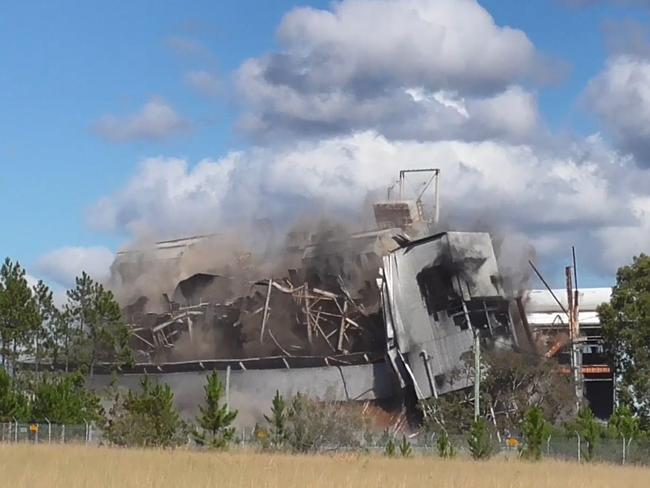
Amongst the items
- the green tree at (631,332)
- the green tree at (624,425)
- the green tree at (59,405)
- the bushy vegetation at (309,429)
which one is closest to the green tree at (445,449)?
the bushy vegetation at (309,429)

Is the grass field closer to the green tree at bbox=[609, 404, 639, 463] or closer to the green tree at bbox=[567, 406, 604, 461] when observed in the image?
the green tree at bbox=[567, 406, 604, 461]

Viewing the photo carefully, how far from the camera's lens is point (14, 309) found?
65.1 m

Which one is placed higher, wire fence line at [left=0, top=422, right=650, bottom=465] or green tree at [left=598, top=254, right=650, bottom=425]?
green tree at [left=598, top=254, right=650, bottom=425]

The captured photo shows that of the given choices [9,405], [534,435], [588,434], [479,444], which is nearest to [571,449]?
[588,434]

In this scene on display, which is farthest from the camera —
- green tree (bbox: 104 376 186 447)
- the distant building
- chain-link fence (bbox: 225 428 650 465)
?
the distant building

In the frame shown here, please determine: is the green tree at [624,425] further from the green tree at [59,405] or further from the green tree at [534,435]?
the green tree at [59,405]

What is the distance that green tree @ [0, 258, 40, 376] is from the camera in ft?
214

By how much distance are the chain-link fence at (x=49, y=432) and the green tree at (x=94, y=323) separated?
18711 mm

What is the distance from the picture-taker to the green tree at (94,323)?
228ft

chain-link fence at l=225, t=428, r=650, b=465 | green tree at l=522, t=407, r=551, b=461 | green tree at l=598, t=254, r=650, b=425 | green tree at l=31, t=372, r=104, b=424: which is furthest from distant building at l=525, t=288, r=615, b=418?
green tree at l=31, t=372, r=104, b=424

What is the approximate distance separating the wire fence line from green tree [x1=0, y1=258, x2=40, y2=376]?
13.5 m

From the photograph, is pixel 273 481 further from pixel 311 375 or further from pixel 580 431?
pixel 311 375

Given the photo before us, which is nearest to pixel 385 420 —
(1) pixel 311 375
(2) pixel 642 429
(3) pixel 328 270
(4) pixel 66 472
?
(1) pixel 311 375

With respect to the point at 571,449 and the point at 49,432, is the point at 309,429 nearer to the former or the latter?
the point at 49,432
